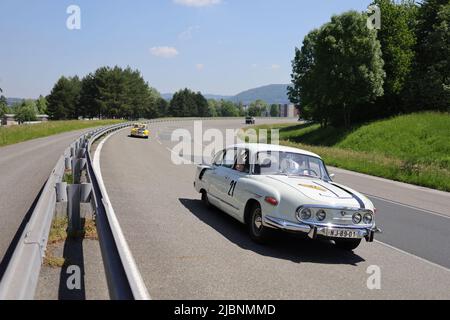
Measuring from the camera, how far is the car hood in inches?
267

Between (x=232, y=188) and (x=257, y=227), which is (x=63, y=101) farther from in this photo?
(x=257, y=227)

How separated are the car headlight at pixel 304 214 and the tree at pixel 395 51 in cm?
3978

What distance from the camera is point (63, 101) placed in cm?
12750

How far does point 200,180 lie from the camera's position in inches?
404

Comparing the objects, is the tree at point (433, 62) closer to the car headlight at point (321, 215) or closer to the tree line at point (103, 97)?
the car headlight at point (321, 215)

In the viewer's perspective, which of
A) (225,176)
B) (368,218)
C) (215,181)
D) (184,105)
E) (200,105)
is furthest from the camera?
(200,105)

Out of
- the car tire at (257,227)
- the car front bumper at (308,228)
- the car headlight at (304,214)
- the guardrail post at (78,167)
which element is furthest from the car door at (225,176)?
the guardrail post at (78,167)

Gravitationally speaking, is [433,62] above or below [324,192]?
above

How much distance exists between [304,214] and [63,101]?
13117 cm

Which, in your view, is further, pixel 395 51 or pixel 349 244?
pixel 395 51

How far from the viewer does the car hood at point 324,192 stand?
6.78 meters

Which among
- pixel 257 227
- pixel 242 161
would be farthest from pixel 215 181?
pixel 257 227
